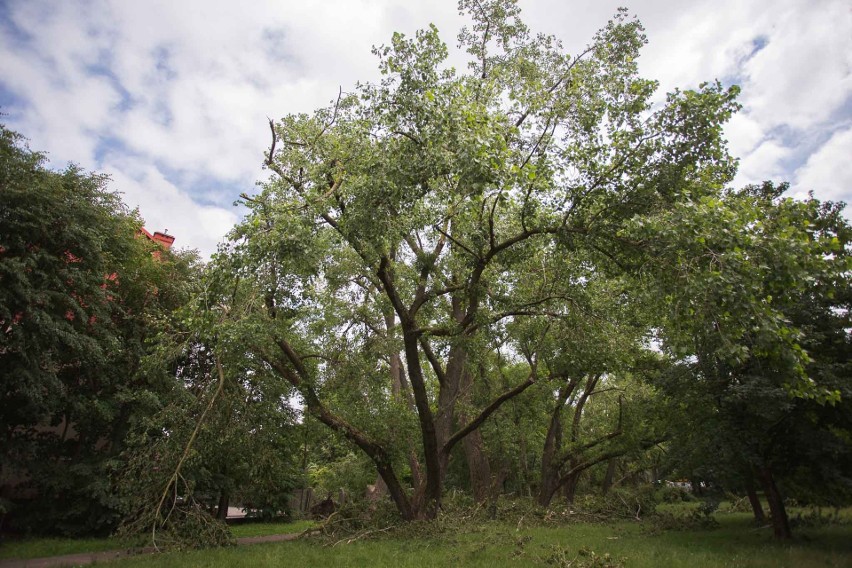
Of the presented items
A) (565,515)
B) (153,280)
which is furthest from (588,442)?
(153,280)

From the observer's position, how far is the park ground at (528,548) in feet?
28.3

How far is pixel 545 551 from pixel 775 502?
555 cm

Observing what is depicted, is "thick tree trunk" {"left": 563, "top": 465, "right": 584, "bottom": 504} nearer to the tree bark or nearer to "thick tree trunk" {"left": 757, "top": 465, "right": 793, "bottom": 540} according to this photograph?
the tree bark

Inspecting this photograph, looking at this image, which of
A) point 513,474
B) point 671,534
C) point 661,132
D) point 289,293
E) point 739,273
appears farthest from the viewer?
point 513,474

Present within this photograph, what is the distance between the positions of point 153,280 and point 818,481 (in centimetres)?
1847

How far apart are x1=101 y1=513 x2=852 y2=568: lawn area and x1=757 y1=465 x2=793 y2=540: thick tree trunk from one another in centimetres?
28

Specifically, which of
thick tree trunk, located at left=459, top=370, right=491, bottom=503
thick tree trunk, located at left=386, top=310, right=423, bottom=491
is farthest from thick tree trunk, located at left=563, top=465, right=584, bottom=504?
thick tree trunk, located at left=386, top=310, right=423, bottom=491

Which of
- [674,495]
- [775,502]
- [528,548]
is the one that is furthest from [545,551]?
[674,495]

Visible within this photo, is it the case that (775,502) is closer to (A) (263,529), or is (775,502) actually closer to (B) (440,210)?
(B) (440,210)

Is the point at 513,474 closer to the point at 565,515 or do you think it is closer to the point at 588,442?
the point at 588,442

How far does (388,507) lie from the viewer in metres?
13.9

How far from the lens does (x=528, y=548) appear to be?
32.5 feet

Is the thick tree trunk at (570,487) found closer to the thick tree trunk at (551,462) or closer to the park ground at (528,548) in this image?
the thick tree trunk at (551,462)

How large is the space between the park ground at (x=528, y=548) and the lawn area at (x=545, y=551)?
17 mm
